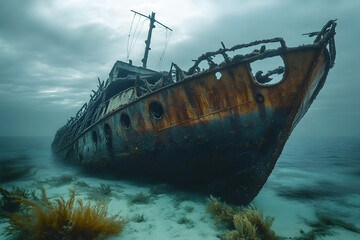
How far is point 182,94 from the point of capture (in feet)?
17.9

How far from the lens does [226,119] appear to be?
4.93 m

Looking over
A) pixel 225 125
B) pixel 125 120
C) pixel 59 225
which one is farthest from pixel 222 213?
pixel 125 120

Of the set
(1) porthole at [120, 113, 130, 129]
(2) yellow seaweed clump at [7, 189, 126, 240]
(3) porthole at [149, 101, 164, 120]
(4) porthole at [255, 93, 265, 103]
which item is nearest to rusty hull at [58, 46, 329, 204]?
(4) porthole at [255, 93, 265, 103]

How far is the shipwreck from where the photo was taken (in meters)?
4.33

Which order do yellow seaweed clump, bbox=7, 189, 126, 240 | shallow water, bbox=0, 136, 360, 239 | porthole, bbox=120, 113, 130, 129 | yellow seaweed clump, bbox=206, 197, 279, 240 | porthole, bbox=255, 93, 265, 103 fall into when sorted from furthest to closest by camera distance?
porthole, bbox=120, 113, 130, 129 → porthole, bbox=255, 93, 265, 103 → shallow water, bbox=0, 136, 360, 239 → yellow seaweed clump, bbox=206, 197, 279, 240 → yellow seaweed clump, bbox=7, 189, 126, 240

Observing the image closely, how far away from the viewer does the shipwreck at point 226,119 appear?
4.33 meters

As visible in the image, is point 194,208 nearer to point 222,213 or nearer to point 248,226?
point 222,213

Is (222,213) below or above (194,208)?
above

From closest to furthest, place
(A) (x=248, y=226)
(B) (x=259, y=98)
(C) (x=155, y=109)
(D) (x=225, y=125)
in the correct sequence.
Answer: (A) (x=248, y=226)
(B) (x=259, y=98)
(D) (x=225, y=125)
(C) (x=155, y=109)

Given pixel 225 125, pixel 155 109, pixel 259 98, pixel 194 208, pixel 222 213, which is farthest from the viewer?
pixel 155 109

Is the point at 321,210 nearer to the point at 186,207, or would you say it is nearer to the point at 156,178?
the point at 186,207

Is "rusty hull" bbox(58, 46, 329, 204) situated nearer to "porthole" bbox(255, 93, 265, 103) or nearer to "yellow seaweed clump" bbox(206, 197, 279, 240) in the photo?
"porthole" bbox(255, 93, 265, 103)

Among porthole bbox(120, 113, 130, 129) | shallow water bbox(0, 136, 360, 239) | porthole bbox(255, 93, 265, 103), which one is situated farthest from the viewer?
porthole bbox(120, 113, 130, 129)

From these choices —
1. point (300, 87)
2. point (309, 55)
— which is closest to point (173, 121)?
point (300, 87)
